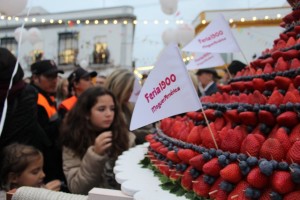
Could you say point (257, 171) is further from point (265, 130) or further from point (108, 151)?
→ point (108, 151)

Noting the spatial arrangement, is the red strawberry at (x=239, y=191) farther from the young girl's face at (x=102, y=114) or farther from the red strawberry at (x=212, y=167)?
the young girl's face at (x=102, y=114)

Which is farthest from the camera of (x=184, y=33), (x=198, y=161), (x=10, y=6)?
(x=184, y=33)

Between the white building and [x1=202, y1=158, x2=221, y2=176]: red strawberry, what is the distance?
18.3 meters

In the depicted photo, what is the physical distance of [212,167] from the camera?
1.22 meters

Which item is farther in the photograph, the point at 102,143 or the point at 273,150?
the point at 102,143

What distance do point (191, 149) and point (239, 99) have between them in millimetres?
319

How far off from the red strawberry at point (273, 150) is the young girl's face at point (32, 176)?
1599 millimetres

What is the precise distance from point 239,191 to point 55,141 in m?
2.12

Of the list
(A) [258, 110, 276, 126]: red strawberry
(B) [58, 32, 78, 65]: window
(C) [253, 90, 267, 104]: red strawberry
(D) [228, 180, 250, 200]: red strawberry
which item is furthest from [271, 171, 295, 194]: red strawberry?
(B) [58, 32, 78, 65]: window

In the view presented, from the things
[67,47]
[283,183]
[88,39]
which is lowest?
[283,183]

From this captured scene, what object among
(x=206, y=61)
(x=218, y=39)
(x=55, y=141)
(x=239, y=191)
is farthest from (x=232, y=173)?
(x=55, y=141)

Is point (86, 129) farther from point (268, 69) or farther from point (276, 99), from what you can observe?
point (276, 99)

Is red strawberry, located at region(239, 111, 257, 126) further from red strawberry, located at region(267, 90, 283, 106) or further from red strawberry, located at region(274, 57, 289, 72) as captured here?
red strawberry, located at region(274, 57, 289, 72)

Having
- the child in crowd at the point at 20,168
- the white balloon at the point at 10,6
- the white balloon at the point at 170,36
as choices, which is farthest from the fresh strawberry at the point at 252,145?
the white balloon at the point at 170,36
